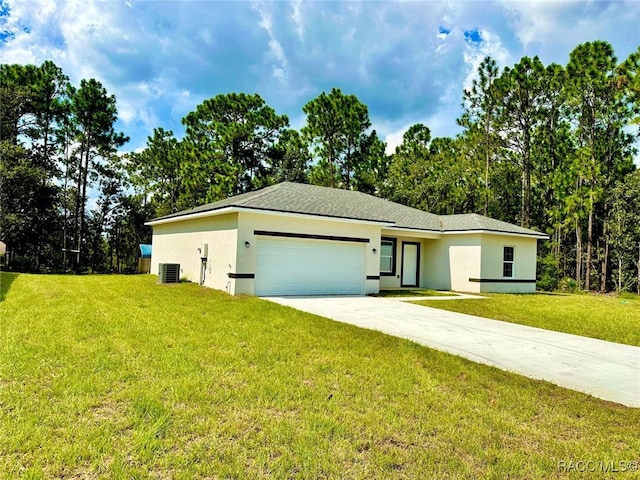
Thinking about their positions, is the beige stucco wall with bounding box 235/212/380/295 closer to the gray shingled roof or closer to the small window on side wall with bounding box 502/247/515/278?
the gray shingled roof

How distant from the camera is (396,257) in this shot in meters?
17.8

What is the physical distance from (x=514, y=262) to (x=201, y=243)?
13595 millimetres

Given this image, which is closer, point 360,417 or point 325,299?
point 360,417

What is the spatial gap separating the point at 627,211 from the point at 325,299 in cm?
2064

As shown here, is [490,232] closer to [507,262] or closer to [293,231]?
[507,262]

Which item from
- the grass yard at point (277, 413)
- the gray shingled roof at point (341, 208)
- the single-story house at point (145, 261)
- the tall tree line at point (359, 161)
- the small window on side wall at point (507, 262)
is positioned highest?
the tall tree line at point (359, 161)

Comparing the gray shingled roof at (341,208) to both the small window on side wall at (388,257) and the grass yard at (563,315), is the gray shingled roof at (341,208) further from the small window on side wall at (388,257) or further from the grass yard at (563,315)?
the grass yard at (563,315)

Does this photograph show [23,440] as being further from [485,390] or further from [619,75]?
[619,75]

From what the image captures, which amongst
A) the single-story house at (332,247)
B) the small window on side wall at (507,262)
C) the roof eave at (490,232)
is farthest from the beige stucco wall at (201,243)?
the small window on side wall at (507,262)

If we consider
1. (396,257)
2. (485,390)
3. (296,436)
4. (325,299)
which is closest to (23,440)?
(296,436)

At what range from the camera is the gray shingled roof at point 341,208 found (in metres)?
13.5

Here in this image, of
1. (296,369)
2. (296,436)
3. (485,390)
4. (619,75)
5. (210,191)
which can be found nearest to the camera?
(296,436)

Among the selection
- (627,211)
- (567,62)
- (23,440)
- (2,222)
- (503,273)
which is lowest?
(23,440)

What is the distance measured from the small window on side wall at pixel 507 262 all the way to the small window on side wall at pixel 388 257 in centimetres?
487
